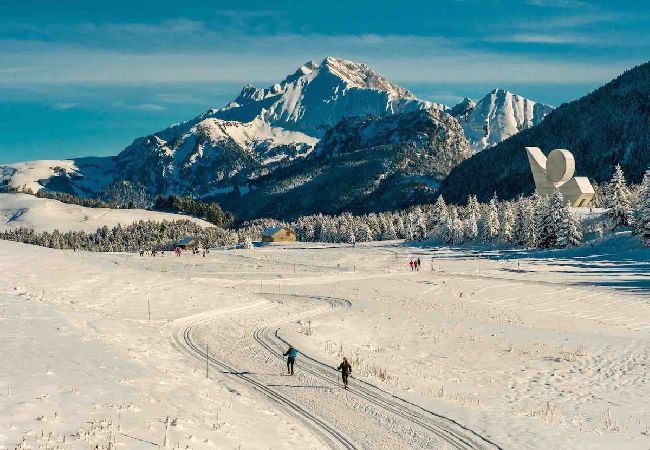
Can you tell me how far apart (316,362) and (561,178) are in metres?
127

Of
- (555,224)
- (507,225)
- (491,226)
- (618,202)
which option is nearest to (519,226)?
(507,225)

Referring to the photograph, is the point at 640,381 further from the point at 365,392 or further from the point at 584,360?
the point at 365,392

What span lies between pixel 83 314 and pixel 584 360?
89.5ft

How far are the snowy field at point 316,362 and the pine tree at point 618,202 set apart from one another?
1233 inches

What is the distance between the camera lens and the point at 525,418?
20797 mm

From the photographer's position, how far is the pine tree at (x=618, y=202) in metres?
85.6

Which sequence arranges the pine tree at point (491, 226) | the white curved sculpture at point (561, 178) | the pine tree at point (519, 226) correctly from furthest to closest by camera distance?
1. the white curved sculpture at point (561, 178)
2. the pine tree at point (491, 226)
3. the pine tree at point (519, 226)

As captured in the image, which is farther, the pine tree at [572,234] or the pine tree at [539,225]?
the pine tree at [539,225]

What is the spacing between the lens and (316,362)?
2723cm

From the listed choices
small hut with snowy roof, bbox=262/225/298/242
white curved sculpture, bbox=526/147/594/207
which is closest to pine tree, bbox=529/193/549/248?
white curved sculpture, bbox=526/147/594/207

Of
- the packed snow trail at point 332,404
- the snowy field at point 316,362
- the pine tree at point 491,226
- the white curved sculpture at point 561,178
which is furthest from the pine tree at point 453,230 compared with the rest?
the packed snow trail at point 332,404

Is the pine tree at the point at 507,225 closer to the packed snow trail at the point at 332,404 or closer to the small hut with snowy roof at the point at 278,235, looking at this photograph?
the small hut with snowy roof at the point at 278,235

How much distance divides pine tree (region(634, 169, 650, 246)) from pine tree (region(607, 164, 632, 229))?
12.6 metres

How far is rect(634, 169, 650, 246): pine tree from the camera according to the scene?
6975cm
